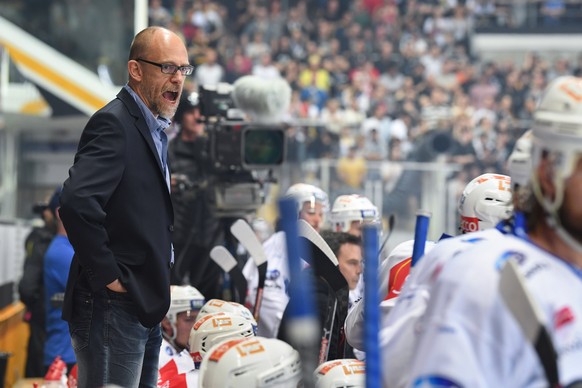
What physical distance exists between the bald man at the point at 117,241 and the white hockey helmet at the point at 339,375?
0.51 metres

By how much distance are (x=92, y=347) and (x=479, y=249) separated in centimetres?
164

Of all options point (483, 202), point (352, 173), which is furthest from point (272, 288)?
point (352, 173)

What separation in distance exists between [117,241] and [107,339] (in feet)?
0.96

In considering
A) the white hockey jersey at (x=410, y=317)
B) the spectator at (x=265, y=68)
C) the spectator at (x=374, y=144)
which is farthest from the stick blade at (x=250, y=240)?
the spectator at (x=265, y=68)

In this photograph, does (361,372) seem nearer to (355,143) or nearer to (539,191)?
(539,191)

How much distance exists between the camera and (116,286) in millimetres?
3561

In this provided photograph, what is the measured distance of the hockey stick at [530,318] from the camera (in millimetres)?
2076

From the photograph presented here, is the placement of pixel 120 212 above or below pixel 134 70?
below

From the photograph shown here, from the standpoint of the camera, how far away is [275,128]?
6.70m

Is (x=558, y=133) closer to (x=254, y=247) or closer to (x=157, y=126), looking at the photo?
(x=157, y=126)

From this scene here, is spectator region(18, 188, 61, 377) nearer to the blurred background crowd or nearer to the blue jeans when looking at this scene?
the blue jeans

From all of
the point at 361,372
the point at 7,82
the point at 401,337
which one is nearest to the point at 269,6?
the point at 7,82

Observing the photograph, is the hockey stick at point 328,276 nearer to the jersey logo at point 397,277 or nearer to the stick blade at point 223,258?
the jersey logo at point 397,277

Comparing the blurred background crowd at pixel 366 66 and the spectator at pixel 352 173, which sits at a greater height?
the blurred background crowd at pixel 366 66
